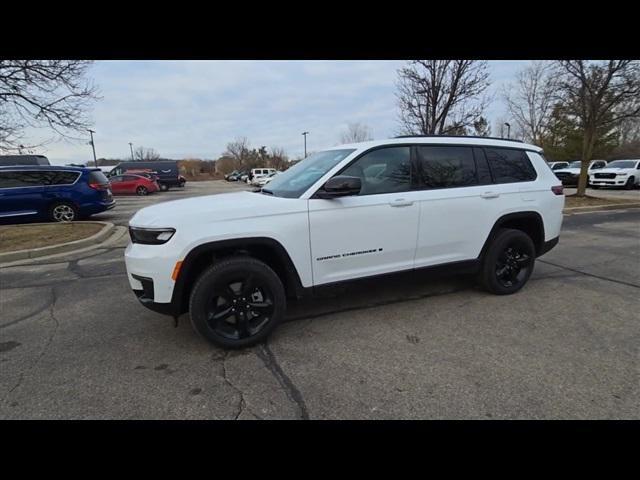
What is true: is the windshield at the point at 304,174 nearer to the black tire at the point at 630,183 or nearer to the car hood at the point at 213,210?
the car hood at the point at 213,210

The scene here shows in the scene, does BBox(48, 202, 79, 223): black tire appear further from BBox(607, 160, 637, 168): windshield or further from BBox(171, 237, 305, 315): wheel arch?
BBox(607, 160, 637, 168): windshield

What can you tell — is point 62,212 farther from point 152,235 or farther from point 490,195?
point 490,195

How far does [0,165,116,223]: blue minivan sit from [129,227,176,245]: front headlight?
896cm

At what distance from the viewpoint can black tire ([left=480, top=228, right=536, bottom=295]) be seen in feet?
13.1

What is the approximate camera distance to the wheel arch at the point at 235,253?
2807mm

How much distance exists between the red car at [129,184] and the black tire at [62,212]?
14516 mm

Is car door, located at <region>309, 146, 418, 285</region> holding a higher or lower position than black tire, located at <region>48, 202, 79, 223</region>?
higher

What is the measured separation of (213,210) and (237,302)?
84 centimetres

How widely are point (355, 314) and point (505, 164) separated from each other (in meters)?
2.58

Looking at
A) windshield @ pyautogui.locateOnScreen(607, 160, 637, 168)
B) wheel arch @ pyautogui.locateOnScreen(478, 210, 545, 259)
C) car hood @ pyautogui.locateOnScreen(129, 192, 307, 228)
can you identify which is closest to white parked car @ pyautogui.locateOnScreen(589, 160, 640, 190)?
windshield @ pyautogui.locateOnScreen(607, 160, 637, 168)

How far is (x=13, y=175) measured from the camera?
368 inches

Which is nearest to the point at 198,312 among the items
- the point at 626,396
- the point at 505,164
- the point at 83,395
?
the point at 83,395

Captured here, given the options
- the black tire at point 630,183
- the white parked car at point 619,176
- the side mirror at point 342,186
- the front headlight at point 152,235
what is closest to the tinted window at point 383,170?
the side mirror at point 342,186

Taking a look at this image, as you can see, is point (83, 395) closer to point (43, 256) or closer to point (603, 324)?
point (603, 324)
